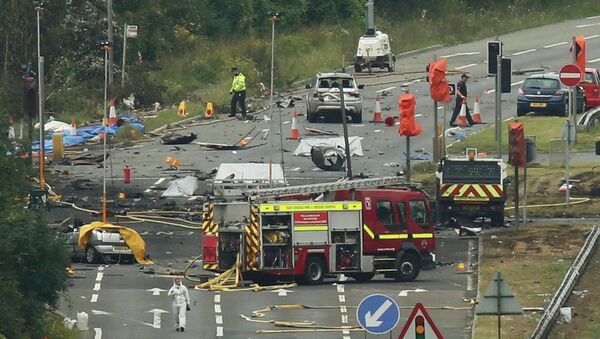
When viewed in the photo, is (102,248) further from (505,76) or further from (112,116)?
(112,116)

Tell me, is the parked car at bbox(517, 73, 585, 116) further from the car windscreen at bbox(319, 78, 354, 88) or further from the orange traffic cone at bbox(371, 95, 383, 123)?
the car windscreen at bbox(319, 78, 354, 88)

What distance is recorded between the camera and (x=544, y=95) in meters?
67.6

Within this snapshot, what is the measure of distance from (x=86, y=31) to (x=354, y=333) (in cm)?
3689

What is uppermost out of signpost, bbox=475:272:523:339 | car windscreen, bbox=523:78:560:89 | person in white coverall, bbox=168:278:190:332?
car windscreen, bbox=523:78:560:89

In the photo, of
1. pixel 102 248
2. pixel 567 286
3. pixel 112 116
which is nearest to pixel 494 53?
pixel 112 116

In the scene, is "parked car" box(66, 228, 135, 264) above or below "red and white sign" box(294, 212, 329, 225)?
below

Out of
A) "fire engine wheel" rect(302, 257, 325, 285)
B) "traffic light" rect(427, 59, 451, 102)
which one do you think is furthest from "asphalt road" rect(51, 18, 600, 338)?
"traffic light" rect(427, 59, 451, 102)

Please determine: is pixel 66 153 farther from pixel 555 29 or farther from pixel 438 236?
pixel 555 29

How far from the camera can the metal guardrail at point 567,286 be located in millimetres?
36809

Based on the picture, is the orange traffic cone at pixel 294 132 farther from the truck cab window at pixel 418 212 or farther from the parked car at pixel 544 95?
the truck cab window at pixel 418 212

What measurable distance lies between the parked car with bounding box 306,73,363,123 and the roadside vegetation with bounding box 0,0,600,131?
14.2 feet

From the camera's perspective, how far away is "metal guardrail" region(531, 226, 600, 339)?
36.8m

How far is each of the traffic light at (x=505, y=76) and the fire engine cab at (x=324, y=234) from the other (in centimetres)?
1180

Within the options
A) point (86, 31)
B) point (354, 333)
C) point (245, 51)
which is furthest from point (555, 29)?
point (354, 333)
